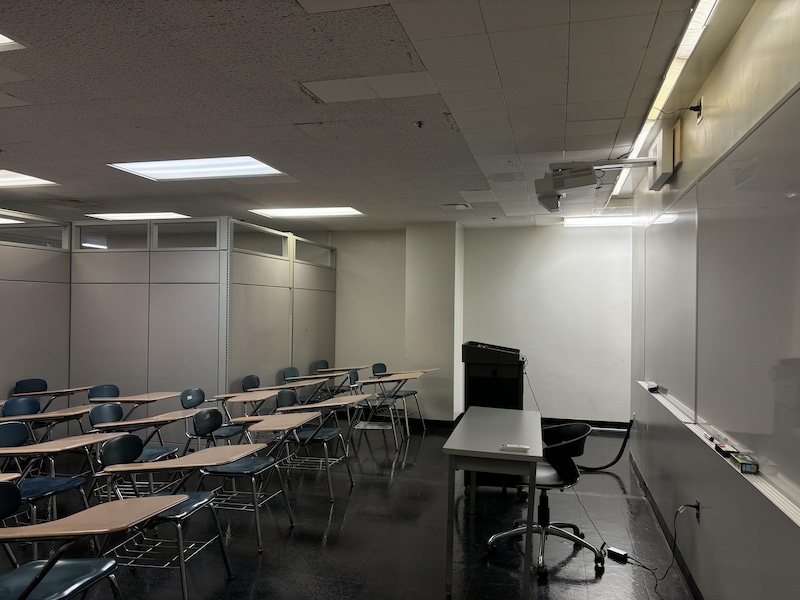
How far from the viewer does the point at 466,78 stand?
Result: 10.8 feet

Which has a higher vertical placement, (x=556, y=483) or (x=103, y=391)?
(x=103, y=391)

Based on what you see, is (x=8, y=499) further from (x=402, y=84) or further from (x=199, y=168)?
(x=199, y=168)

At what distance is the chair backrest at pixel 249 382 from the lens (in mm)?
6648

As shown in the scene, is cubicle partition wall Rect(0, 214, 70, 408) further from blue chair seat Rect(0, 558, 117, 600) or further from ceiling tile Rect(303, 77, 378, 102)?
ceiling tile Rect(303, 77, 378, 102)

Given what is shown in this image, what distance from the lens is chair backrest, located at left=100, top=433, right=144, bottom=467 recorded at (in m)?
3.65

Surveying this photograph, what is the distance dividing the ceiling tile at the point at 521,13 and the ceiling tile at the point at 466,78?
462mm

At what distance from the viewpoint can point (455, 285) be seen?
865 centimetres

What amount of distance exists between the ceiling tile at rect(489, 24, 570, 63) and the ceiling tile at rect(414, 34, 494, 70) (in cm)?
6

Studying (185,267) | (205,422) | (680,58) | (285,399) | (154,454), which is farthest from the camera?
(185,267)

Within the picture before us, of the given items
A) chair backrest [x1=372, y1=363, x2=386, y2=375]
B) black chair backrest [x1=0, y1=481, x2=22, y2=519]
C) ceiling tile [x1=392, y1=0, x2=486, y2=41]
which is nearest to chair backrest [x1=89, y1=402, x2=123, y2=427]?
black chair backrest [x1=0, y1=481, x2=22, y2=519]

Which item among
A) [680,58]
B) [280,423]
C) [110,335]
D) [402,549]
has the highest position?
[680,58]

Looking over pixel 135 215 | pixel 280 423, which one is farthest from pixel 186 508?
pixel 135 215

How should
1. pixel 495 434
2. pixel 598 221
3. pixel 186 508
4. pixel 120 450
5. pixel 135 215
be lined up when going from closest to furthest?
pixel 186 508
pixel 120 450
pixel 495 434
pixel 598 221
pixel 135 215

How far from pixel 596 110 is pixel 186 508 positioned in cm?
381
